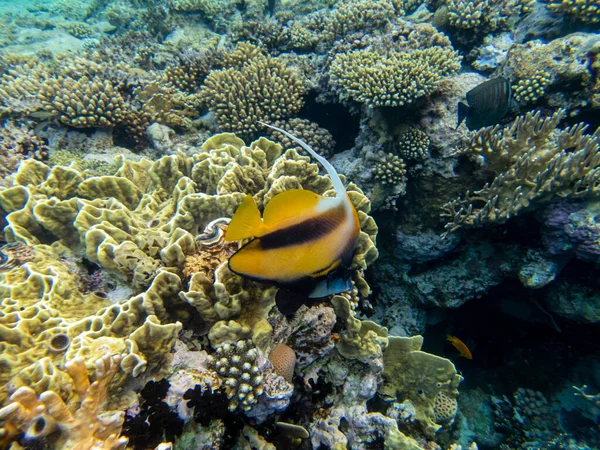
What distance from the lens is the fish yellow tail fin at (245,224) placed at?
60.0 inches

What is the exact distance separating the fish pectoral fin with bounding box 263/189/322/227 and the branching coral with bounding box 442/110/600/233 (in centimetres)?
331

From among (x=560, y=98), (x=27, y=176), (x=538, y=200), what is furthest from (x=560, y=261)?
(x=27, y=176)

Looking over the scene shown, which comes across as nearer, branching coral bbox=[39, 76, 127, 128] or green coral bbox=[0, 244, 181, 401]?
green coral bbox=[0, 244, 181, 401]

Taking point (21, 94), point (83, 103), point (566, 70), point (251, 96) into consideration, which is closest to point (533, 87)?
point (566, 70)

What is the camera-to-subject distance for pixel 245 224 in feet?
5.07

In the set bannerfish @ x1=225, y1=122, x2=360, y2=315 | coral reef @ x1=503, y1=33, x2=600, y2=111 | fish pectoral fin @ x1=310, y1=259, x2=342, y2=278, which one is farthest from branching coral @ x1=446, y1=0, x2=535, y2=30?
fish pectoral fin @ x1=310, y1=259, x2=342, y2=278

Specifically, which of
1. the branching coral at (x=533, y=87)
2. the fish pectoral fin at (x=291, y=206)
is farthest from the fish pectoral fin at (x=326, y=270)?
the branching coral at (x=533, y=87)

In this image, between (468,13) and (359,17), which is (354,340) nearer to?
(359,17)

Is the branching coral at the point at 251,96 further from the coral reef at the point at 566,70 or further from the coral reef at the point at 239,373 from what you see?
the coral reef at the point at 239,373

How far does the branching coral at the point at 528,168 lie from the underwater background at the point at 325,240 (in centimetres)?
3

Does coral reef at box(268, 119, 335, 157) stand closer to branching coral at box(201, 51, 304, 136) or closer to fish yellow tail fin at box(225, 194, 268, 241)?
branching coral at box(201, 51, 304, 136)

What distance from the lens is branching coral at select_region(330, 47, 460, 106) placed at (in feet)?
14.2

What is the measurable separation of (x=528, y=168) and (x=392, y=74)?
7.46ft

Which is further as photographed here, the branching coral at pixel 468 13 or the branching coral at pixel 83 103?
the branching coral at pixel 468 13
